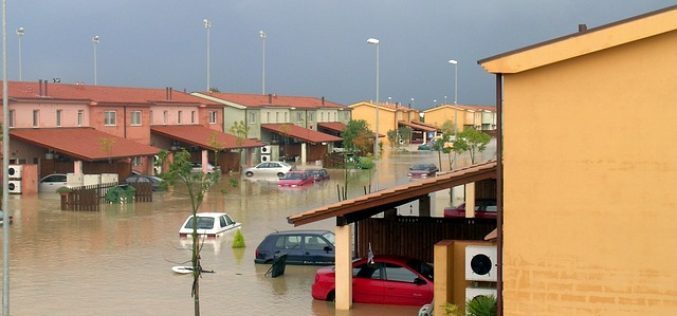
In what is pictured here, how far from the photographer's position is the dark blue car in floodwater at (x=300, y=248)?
23797 mm

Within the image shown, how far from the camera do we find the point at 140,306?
62.7ft

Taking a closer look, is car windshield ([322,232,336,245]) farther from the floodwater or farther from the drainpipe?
the drainpipe

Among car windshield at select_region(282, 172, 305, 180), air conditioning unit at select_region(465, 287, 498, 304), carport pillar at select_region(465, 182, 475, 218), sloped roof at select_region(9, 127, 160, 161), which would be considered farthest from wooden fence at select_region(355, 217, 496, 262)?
car windshield at select_region(282, 172, 305, 180)

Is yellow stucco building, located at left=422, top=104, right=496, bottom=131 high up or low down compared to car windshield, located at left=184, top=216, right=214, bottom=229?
up

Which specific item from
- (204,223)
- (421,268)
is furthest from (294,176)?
(421,268)

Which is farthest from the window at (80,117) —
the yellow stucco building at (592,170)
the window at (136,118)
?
the yellow stucco building at (592,170)

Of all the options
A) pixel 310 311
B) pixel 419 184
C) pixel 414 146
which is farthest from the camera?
pixel 414 146

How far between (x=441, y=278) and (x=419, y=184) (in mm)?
1928

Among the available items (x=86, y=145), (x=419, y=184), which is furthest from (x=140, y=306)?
(x=86, y=145)

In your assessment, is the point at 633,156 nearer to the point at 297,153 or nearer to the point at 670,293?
the point at 670,293

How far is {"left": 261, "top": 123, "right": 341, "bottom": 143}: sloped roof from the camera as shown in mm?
73000

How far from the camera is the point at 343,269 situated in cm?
1789

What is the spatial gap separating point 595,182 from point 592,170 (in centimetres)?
18

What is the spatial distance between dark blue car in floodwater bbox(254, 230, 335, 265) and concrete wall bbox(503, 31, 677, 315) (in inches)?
416
